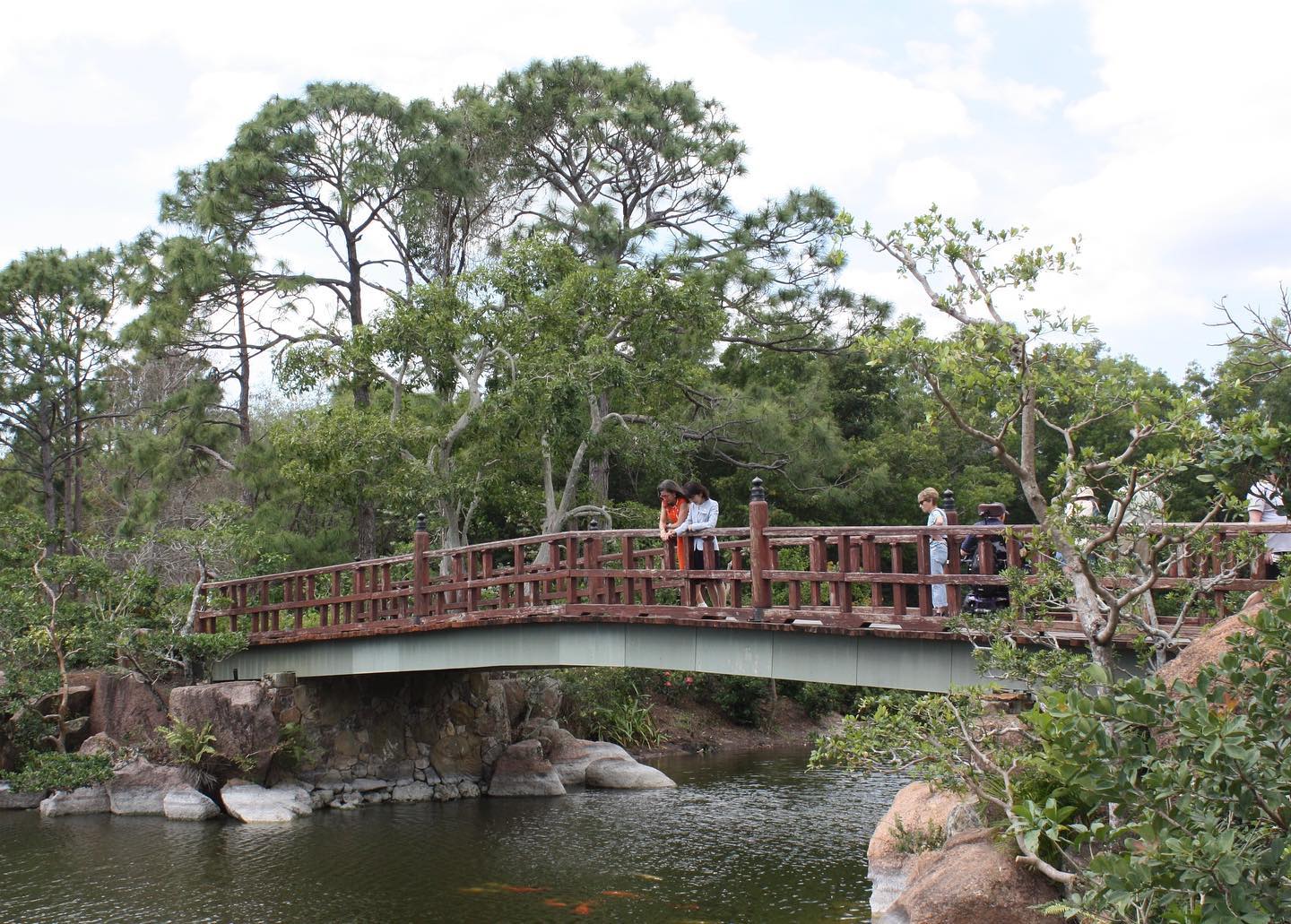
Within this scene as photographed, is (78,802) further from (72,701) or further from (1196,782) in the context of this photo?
(1196,782)

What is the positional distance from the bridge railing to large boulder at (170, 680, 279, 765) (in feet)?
3.82

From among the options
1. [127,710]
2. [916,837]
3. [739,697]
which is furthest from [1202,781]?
[739,697]

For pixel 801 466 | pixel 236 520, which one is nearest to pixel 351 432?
pixel 236 520

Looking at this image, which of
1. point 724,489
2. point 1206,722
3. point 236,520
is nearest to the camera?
point 1206,722

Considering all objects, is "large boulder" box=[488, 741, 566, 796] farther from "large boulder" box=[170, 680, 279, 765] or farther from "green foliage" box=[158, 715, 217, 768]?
"green foliage" box=[158, 715, 217, 768]

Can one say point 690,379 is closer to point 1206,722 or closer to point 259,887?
point 259,887

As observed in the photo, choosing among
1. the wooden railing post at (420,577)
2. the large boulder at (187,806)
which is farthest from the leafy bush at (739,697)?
the large boulder at (187,806)

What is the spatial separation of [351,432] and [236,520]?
11.8ft

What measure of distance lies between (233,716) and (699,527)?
9252 mm

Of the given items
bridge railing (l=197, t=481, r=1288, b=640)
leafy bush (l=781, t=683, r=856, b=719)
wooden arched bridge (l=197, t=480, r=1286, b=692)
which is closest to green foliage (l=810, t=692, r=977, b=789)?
wooden arched bridge (l=197, t=480, r=1286, b=692)

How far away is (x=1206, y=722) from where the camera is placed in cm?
522

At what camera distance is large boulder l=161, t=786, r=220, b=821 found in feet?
57.2

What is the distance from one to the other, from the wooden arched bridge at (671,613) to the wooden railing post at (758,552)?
0.05 feet

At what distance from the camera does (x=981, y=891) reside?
8.84 m
